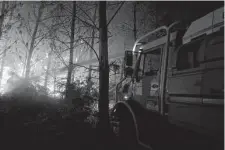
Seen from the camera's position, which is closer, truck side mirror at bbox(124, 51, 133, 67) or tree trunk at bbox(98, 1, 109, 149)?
truck side mirror at bbox(124, 51, 133, 67)

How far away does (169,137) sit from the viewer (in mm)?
3281

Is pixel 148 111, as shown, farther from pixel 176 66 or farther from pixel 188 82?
pixel 188 82

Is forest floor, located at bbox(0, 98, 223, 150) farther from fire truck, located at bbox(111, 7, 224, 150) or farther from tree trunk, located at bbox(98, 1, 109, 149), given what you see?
fire truck, located at bbox(111, 7, 224, 150)

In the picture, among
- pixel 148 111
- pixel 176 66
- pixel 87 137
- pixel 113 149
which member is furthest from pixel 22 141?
pixel 176 66

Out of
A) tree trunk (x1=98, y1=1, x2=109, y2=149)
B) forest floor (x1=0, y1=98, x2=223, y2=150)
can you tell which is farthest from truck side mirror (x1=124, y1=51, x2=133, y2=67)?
forest floor (x1=0, y1=98, x2=223, y2=150)

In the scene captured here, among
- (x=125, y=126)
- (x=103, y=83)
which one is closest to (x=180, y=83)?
(x=125, y=126)

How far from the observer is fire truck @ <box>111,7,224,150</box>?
7.40ft

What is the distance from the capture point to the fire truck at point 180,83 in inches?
88.8

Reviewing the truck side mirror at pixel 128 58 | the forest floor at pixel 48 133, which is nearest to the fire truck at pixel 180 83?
the truck side mirror at pixel 128 58

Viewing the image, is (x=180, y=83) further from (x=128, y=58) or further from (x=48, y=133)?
(x=48, y=133)

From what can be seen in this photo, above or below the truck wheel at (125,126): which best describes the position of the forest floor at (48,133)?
below

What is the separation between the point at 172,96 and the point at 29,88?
1449cm

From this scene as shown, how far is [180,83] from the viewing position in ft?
9.09

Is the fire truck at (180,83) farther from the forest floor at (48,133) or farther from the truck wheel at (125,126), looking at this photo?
the forest floor at (48,133)
